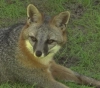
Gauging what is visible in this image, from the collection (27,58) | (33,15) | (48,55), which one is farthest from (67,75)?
(33,15)

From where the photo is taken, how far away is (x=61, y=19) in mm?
6125

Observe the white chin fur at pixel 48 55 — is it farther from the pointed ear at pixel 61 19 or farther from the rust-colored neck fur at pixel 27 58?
the pointed ear at pixel 61 19

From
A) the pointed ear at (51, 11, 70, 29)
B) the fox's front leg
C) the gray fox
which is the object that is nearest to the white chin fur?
the gray fox

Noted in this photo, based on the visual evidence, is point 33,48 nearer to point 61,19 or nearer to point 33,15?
point 33,15

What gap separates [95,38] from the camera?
25.9 feet

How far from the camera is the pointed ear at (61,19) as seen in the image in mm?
6070

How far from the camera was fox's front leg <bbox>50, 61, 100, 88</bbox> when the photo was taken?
6.71 meters

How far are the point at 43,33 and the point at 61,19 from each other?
14.7 inches

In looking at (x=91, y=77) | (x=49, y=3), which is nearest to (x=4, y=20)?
(x=49, y=3)

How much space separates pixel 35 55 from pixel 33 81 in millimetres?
535

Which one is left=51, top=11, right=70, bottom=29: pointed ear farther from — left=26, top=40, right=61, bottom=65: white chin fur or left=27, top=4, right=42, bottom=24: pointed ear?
left=26, top=40, right=61, bottom=65: white chin fur

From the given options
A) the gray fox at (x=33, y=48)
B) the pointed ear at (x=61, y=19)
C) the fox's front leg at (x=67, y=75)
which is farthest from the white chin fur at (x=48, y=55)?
the fox's front leg at (x=67, y=75)

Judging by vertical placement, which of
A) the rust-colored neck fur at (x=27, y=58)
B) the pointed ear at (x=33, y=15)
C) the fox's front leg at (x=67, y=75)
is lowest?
the fox's front leg at (x=67, y=75)

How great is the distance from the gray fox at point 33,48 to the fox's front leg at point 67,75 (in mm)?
249
